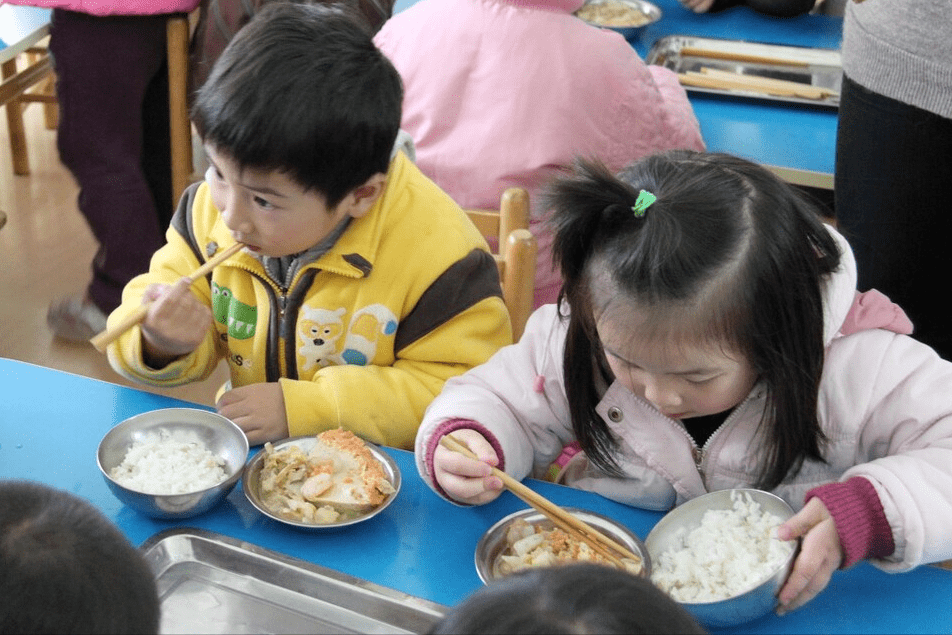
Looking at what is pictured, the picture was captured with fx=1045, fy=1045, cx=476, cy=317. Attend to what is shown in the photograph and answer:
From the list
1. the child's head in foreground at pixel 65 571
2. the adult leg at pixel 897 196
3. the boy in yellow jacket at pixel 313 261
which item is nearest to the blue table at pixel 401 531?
the boy in yellow jacket at pixel 313 261

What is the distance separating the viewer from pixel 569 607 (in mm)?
463

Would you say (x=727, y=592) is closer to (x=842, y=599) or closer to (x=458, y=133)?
(x=842, y=599)

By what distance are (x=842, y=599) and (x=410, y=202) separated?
2.34 ft

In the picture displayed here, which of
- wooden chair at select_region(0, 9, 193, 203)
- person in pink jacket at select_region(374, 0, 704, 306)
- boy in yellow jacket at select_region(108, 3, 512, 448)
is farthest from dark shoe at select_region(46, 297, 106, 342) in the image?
boy in yellow jacket at select_region(108, 3, 512, 448)

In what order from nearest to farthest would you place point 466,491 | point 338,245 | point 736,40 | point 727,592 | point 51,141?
point 727,592 → point 466,491 → point 338,245 → point 736,40 → point 51,141

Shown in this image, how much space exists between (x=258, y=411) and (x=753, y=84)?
5.47 ft

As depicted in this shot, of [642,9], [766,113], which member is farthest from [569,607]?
[642,9]

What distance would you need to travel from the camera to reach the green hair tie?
987 millimetres

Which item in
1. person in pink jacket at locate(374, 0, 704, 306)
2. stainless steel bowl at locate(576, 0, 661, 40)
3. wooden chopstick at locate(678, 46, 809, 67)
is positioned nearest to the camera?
person in pink jacket at locate(374, 0, 704, 306)

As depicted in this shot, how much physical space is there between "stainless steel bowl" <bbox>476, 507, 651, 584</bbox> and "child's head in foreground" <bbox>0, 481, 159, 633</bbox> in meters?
0.49

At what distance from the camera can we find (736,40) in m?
2.80

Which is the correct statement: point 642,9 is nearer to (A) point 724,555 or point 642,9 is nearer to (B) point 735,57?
(B) point 735,57

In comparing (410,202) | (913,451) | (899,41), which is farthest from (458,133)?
(913,451)

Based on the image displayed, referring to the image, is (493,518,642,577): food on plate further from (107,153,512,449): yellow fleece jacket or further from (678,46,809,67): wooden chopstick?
(678,46,809,67): wooden chopstick
